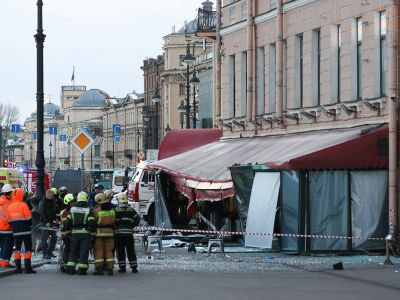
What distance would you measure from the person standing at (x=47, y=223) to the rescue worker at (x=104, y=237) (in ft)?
13.9

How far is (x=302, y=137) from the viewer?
1309 inches

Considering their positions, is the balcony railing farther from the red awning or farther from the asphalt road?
the asphalt road

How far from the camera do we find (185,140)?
42375mm

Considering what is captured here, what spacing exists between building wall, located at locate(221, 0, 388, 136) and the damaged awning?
20.2 inches

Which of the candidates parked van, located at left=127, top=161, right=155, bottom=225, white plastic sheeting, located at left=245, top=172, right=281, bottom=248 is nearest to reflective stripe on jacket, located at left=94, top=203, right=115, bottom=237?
white plastic sheeting, located at left=245, top=172, right=281, bottom=248

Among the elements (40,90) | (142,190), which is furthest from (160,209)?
(142,190)

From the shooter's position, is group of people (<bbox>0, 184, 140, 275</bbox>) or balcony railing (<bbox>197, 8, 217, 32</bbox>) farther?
balcony railing (<bbox>197, 8, 217, 32</bbox>)

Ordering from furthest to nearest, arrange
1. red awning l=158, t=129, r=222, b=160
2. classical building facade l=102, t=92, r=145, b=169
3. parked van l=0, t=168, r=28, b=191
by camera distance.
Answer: classical building facade l=102, t=92, r=145, b=169, parked van l=0, t=168, r=28, b=191, red awning l=158, t=129, r=222, b=160

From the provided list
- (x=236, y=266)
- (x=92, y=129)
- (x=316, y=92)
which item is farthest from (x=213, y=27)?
(x=92, y=129)

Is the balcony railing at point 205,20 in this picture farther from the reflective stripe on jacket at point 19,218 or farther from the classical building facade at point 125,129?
the classical building facade at point 125,129

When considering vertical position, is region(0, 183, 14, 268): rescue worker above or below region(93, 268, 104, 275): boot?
above

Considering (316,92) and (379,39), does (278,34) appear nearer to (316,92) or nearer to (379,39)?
(316,92)

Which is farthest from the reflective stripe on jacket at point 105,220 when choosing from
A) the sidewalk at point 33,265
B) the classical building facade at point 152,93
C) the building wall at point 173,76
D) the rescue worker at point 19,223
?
the building wall at point 173,76

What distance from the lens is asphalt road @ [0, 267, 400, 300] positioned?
62.7ft
